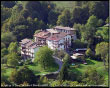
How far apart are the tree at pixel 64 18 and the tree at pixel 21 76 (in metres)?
5.27

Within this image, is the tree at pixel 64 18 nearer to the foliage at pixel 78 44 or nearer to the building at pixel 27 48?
the foliage at pixel 78 44

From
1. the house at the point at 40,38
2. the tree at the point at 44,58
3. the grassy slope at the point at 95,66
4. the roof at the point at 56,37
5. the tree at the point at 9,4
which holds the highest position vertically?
the tree at the point at 9,4

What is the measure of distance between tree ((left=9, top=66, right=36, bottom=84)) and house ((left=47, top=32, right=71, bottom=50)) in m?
2.21

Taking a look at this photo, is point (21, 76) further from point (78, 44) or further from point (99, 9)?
point (99, 9)

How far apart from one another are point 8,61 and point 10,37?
51 centimetres

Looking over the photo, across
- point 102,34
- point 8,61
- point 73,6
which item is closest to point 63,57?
point 102,34

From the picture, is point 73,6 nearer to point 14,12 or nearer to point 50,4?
point 50,4

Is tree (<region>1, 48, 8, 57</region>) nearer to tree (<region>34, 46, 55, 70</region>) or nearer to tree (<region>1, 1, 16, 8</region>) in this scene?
tree (<region>1, 1, 16, 8</region>)

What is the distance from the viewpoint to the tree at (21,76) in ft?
13.5

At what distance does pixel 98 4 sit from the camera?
35.2 ft

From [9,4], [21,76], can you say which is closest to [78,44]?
[9,4]

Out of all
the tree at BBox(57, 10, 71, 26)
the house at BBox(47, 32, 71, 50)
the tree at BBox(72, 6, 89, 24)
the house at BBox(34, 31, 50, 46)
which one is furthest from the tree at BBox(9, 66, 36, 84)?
the tree at BBox(72, 6, 89, 24)

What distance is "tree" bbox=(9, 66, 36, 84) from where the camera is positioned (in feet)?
13.5

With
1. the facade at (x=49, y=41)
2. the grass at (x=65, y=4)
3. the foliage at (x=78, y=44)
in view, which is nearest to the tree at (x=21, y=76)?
the facade at (x=49, y=41)
